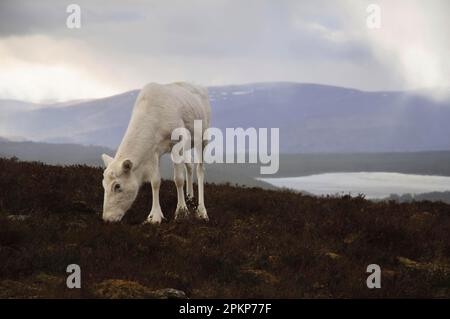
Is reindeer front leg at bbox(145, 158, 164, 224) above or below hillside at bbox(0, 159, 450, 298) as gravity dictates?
above

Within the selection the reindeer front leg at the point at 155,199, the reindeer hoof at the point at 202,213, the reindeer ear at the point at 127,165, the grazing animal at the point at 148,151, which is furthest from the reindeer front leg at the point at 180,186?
the reindeer ear at the point at 127,165

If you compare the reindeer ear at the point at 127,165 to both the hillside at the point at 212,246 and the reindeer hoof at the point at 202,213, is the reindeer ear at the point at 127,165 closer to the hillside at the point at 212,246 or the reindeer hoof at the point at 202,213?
the hillside at the point at 212,246

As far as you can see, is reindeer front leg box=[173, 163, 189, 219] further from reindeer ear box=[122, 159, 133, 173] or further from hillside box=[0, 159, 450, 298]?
reindeer ear box=[122, 159, 133, 173]

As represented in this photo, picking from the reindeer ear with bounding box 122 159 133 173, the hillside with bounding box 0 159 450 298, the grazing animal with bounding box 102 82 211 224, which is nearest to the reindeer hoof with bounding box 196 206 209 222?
the grazing animal with bounding box 102 82 211 224

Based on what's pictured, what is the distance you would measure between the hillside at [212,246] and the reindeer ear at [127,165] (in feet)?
3.81

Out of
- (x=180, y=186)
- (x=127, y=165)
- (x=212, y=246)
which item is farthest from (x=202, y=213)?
(x=212, y=246)

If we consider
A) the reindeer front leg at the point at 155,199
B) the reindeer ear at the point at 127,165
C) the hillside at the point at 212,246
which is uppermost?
the reindeer ear at the point at 127,165

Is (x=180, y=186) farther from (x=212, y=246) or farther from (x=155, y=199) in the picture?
(x=212, y=246)

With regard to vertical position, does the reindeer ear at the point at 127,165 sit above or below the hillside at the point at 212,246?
above

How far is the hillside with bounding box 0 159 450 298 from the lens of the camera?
432 inches

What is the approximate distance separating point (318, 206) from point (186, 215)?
452cm

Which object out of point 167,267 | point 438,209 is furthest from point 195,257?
point 438,209

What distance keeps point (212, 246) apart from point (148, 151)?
3.09 metres

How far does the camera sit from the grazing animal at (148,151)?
14414 mm
